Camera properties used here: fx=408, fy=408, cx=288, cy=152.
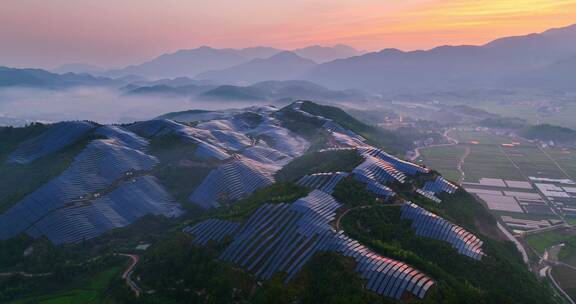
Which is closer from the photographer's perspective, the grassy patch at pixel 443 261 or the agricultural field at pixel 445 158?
the grassy patch at pixel 443 261

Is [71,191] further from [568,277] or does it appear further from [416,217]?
[568,277]

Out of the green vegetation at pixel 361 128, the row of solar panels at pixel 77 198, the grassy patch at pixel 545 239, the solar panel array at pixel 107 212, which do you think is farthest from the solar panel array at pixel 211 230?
the green vegetation at pixel 361 128

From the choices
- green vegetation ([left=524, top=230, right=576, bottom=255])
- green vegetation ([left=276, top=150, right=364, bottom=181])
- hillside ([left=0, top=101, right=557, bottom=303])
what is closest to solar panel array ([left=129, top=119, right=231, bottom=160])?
hillside ([left=0, top=101, right=557, bottom=303])

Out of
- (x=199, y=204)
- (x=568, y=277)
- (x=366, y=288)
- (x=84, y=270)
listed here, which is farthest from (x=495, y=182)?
(x=84, y=270)

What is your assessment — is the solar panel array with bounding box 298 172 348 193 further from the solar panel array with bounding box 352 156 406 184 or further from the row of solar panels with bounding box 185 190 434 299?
the solar panel array with bounding box 352 156 406 184

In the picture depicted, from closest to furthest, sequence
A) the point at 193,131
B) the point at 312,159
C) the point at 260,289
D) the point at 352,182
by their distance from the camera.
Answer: the point at 260,289 < the point at 352,182 < the point at 312,159 < the point at 193,131

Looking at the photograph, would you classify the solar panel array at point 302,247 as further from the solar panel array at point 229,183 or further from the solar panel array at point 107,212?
the solar panel array at point 107,212

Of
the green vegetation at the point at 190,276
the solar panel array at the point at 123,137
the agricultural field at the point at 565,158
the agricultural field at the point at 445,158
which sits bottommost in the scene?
the agricultural field at the point at 565,158
